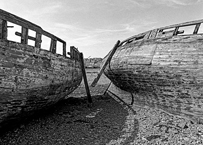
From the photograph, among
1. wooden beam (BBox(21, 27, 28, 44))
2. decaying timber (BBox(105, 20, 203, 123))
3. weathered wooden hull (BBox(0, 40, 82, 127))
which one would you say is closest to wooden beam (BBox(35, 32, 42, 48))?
weathered wooden hull (BBox(0, 40, 82, 127))

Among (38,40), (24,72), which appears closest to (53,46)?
(38,40)

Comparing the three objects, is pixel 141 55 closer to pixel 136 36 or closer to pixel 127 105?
pixel 136 36

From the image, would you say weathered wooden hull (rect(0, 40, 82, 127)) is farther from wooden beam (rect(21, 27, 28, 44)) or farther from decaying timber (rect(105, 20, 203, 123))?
decaying timber (rect(105, 20, 203, 123))

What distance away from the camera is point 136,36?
9.30 metres

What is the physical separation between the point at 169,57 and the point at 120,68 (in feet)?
9.63

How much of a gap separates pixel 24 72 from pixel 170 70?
5133 mm

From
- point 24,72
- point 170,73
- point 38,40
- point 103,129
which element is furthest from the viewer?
point 170,73

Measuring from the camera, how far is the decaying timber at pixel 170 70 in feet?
19.1

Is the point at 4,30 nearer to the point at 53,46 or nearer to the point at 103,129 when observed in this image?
the point at 53,46

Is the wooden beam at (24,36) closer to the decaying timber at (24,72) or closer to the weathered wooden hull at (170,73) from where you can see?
the decaying timber at (24,72)

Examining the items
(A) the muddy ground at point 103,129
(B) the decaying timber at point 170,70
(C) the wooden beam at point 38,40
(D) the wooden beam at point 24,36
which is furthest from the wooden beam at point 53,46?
(B) the decaying timber at point 170,70

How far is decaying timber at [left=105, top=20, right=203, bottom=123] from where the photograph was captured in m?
5.83

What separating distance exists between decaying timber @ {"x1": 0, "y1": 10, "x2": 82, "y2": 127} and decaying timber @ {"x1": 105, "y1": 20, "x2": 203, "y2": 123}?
3816 mm

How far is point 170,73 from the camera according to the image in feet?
20.6
